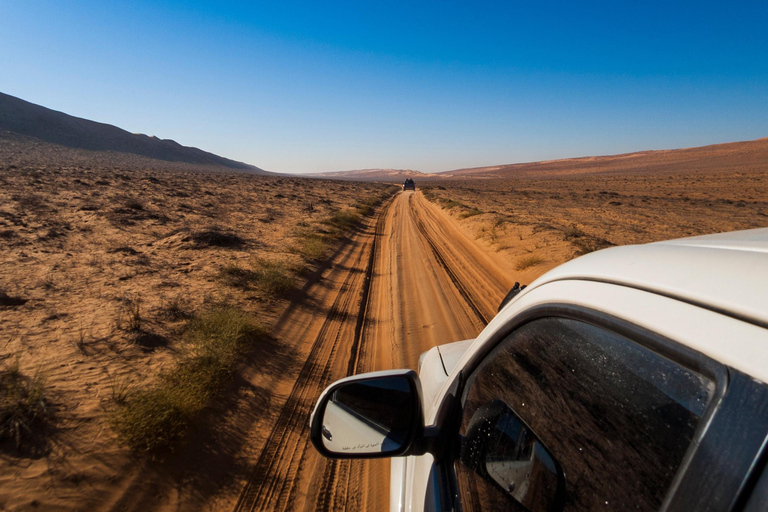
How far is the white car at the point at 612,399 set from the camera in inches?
19.7

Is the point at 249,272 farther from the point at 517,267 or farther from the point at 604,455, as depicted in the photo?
the point at 604,455

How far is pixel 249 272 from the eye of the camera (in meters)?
7.48

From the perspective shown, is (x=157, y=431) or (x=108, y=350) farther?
(x=108, y=350)

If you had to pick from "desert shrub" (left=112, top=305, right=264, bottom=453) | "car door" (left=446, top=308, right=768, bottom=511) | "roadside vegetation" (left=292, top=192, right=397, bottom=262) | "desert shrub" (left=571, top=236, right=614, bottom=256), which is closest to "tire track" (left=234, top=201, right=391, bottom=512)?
"desert shrub" (left=112, top=305, right=264, bottom=453)

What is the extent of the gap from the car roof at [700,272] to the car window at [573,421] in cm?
13

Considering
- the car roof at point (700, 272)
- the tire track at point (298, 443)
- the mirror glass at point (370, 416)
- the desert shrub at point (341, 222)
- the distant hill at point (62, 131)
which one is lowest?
the tire track at point (298, 443)

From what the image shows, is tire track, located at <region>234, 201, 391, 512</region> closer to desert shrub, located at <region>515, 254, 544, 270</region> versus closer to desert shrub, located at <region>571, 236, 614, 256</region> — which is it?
desert shrub, located at <region>515, 254, 544, 270</region>

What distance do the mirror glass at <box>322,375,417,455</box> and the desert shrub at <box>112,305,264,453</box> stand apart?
200cm

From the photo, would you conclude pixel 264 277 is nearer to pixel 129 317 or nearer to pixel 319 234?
pixel 129 317

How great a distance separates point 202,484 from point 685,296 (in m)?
3.22

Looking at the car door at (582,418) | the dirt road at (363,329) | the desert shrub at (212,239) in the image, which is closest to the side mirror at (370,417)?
the car door at (582,418)

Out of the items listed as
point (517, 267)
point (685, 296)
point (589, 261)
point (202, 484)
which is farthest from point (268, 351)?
point (517, 267)

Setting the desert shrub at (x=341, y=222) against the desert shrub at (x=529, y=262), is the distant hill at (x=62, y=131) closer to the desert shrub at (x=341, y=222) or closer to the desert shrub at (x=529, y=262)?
the desert shrub at (x=341, y=222)

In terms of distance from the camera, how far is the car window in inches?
26.3
